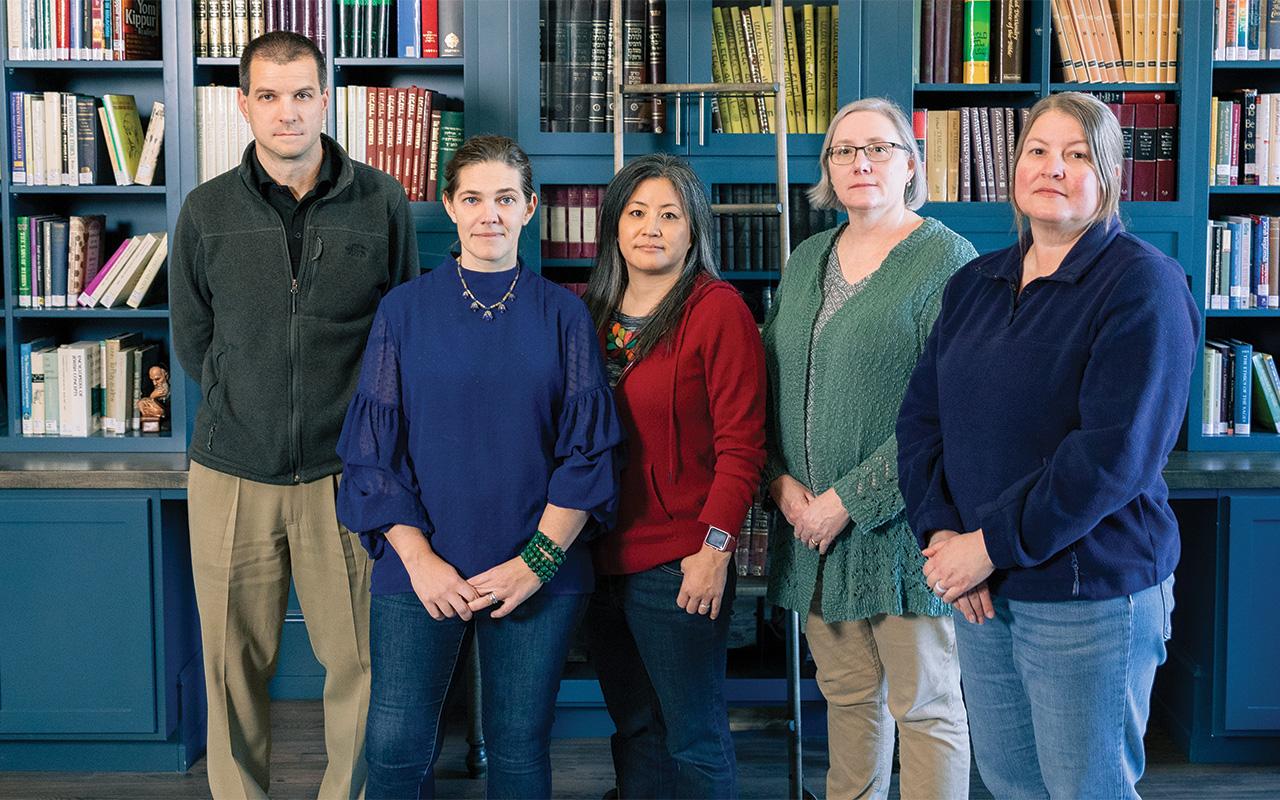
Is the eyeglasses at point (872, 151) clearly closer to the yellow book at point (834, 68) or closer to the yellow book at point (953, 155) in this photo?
the yellow book at point (834, 68)

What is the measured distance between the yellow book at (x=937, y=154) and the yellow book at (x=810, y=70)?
1.03 ft

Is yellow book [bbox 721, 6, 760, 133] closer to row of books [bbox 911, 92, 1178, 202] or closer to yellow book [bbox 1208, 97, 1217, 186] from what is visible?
row of books [bbox 911, 92, 1178, 202]

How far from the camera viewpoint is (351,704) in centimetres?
276

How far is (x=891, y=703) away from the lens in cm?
239

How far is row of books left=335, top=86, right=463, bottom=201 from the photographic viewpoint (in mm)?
3404

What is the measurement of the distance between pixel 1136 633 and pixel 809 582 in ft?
2.38

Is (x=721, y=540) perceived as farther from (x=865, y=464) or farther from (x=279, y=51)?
(x=279, y=51)

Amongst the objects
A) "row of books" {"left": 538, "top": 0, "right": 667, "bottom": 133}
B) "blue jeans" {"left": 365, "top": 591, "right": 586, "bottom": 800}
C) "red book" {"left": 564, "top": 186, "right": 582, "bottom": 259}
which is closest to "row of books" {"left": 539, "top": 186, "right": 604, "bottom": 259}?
"red book" {"left": 564, "top": 186, "right": 582, "bottom": 259}

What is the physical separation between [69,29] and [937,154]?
232 cm

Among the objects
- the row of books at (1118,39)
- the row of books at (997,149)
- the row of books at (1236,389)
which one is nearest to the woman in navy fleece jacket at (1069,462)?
the row of books at (997,149)

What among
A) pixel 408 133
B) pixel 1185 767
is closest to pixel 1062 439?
pixel 1185 767

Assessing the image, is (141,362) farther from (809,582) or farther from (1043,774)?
(1043,774)

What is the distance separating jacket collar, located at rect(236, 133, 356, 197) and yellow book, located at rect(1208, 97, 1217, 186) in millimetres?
2241

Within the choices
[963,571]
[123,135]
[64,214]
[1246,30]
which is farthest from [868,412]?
[64,214]
